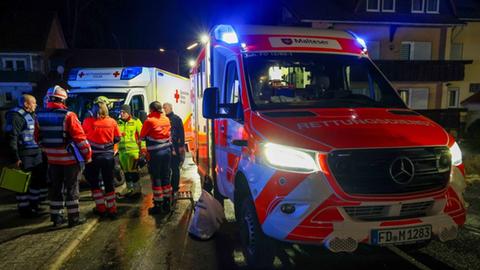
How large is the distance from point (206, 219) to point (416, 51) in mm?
23385

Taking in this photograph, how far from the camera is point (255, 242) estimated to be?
3688 mm

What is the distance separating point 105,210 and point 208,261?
2470 mm

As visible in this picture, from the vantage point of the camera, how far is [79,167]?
17.3 ft

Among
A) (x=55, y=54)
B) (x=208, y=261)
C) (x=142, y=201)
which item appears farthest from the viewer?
(x=55, y=54)

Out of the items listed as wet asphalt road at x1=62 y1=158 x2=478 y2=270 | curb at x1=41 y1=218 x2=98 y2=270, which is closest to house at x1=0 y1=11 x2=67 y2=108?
curb at x1=41 y1=218 x2=98 y2=270

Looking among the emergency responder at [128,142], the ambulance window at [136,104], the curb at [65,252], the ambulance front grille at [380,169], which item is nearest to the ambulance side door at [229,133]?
the ambulance front grille at [380,169]

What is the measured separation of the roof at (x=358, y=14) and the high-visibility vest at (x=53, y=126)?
1873 centimetres

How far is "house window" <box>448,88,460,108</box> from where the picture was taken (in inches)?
969

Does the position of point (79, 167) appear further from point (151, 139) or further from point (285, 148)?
point (285, 148)

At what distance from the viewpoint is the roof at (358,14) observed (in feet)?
72.4

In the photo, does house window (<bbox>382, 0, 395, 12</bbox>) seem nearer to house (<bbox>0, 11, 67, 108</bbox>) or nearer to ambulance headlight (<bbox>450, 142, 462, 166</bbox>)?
ambulance headlight (<bbox>450, 142, 462, 166</bbox>)

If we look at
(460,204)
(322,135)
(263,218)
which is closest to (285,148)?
(322,135)

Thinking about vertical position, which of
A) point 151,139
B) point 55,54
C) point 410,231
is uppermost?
point 55,54

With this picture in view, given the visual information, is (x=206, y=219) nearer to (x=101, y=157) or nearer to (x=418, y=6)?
(x=101, y=157)
